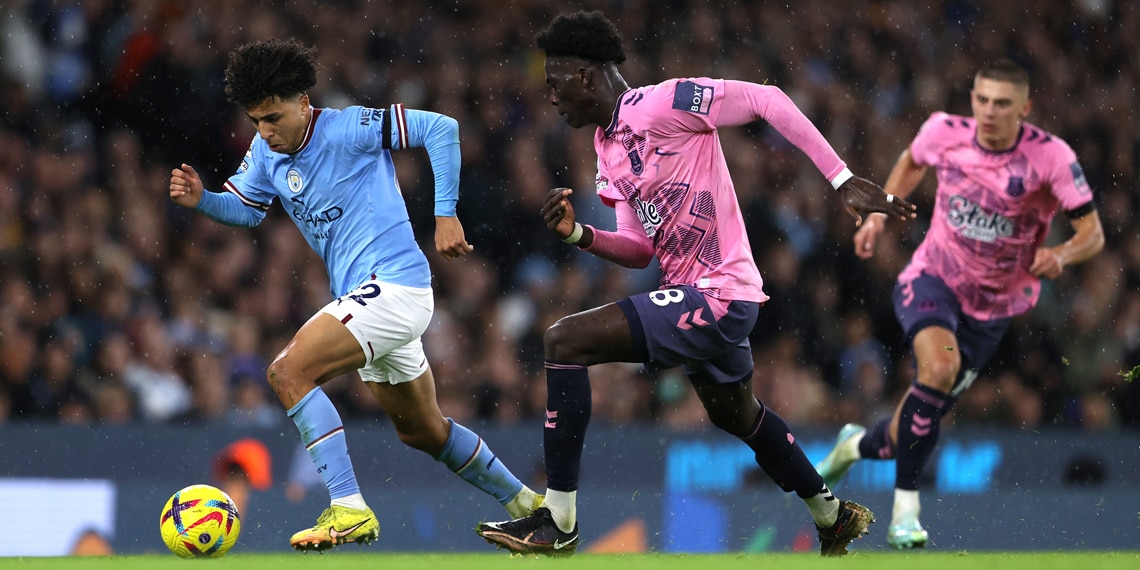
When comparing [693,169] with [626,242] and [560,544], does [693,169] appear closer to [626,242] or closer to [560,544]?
[626,242]

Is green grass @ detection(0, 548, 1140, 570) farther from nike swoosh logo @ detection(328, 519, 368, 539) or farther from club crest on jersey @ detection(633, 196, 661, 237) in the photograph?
club crest on jersey @ detection(633, 196, 661, 237)

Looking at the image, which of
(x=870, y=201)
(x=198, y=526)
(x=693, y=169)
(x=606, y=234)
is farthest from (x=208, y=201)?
(x=870, y=201)

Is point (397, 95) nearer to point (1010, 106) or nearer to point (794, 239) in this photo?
point (794, 239)

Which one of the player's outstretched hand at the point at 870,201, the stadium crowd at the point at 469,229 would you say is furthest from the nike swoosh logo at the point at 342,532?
the stadium crowd at the point at 469,229

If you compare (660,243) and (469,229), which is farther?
(469,229)

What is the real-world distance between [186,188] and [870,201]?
2679 millimetres

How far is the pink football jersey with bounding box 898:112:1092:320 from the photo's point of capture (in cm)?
744

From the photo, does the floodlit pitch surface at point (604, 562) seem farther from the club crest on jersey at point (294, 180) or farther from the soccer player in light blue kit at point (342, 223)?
the club crest on jersey at point (294, 180)

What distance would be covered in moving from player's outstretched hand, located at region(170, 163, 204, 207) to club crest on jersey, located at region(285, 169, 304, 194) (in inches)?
13.8

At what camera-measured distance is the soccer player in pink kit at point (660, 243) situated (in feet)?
18.1

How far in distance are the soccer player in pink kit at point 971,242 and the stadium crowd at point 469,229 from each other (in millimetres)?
3369

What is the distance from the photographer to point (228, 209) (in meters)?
6.24

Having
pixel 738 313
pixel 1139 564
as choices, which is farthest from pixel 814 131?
pixel 1139 564

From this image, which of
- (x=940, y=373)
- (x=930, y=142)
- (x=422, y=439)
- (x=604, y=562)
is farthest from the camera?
(x=930, y=142)
